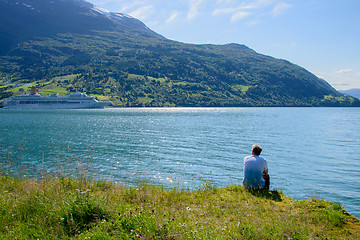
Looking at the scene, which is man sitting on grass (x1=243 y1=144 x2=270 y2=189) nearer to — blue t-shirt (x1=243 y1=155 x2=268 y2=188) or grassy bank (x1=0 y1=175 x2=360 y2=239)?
blue t-shirt (x1=243 y1=155 x2=268 y2=188)

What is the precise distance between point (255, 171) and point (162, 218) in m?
5.17

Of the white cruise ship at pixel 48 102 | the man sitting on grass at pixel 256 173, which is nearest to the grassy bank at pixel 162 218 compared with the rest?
the man sitting on grass at pixel 256 173

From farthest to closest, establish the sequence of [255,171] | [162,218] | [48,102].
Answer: [48,102]
[255,171]
[162,218]

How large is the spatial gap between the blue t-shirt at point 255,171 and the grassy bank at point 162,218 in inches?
57.8

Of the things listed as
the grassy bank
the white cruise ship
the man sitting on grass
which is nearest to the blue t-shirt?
the man sitting on grass

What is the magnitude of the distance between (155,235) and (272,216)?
12.2ft

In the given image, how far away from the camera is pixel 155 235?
5758mm

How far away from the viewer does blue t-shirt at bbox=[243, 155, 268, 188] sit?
1026 cm

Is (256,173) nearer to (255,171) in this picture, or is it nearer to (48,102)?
(255,171)

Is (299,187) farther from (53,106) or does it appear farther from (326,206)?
(53,106)

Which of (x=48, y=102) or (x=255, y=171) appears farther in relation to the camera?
(x=48, y=102)

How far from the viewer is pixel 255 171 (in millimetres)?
10297

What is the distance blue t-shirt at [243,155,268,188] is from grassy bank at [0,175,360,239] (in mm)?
1468

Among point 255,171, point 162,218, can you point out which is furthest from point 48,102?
point 162,218
